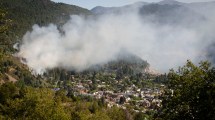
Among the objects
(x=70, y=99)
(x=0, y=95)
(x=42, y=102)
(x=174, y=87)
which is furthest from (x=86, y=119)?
(x=70, y=99)

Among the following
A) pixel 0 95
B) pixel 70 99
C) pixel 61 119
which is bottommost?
pixel 70 99

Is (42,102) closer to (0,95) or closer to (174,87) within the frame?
(174,87)

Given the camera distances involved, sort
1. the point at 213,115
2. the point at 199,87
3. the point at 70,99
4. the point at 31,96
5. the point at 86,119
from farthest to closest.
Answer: the point at 70,99, the point at 86,119, the point at 31,96, the point at 199,87, the point at 213,115

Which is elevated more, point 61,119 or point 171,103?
point 171,103

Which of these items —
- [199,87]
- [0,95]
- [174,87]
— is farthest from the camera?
[0,95]

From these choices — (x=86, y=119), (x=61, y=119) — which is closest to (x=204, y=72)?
(x=61, y=119)

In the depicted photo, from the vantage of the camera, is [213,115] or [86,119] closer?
[213,115]
